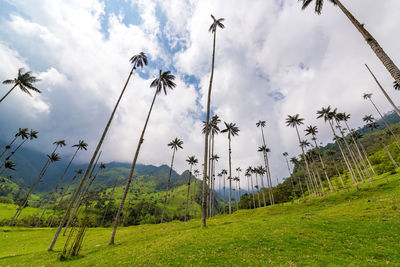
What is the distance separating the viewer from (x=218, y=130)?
4700cm

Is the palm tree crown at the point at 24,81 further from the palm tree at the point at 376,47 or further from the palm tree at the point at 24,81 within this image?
the palm tree at the point at 376,47

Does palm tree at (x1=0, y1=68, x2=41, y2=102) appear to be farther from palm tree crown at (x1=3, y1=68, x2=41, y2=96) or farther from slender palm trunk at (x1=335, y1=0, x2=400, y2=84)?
slender palm trunk at (x1=335, y1=0, x2=400, y2=84)

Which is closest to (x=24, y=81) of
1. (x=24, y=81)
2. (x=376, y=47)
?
(x=24, y=81)

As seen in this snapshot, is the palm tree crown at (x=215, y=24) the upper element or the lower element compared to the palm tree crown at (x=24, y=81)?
upper

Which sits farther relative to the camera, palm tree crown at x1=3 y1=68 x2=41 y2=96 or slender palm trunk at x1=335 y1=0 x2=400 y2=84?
palm tree crown at x1=3 y1=68 x2=41 y2=96

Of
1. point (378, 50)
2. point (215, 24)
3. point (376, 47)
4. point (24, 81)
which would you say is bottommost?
point (378, 50)

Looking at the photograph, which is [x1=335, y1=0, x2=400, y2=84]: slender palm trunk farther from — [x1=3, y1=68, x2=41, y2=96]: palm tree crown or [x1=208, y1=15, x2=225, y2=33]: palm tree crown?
[x1=3, y1=68, x2=41, y2=96]: palm tree crown

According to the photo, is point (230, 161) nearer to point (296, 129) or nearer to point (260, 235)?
point (296, 129)

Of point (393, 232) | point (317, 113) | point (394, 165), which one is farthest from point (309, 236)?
point (394, 165)

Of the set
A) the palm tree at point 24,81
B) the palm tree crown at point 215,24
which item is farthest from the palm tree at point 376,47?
the palm tree at point 24,81

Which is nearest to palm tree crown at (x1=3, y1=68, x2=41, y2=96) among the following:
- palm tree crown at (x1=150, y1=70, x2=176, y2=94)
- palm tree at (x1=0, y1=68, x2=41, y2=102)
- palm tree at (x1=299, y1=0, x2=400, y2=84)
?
palm tree at (x1=0, y1=68, x2=41, y2=102)

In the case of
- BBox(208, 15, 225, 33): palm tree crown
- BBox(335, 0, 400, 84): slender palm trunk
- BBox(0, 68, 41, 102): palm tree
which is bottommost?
BBox(335, 0, 400, 84): slender palm trunk

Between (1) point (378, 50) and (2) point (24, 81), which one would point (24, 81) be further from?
(1) point (378, 50)

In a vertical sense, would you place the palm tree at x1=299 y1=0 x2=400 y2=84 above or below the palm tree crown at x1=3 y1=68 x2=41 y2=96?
below
